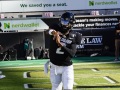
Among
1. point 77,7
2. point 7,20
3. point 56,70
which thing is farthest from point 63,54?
point 77,7

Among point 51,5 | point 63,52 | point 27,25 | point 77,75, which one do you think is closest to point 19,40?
point 27,25

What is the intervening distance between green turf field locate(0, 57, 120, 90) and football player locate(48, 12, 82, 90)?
140 inches

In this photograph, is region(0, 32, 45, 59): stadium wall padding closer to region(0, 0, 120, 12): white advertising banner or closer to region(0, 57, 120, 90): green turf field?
region(0, 57, 120, 90): green turf field

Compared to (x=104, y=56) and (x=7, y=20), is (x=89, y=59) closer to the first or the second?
(x=104, y=56)

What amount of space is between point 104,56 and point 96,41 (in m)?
0.81

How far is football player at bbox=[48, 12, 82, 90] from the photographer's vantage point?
263 inches

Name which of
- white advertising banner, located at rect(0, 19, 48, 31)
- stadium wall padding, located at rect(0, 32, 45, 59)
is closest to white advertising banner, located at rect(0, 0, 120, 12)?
white advertising banner, located at rect(0, 19, 48, 31)

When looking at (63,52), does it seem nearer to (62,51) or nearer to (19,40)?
(62,51)

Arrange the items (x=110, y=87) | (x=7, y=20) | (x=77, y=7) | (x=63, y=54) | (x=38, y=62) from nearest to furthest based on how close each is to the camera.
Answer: (x=63, y=54)
(x=110, y=87)
(x=38, y=62)
(x=7, y=20)
(x=77, y=7)

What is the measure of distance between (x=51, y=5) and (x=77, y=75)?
15358 millimetres

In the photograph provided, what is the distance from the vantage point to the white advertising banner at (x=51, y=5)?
27219 mm

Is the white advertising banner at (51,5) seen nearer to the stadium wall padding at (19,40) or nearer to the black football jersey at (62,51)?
the stadium wall padding at (19,40)

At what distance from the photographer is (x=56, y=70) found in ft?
22.2

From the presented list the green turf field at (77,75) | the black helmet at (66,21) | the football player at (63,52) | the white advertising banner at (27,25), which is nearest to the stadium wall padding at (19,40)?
the white advertising banner at (27,25)
